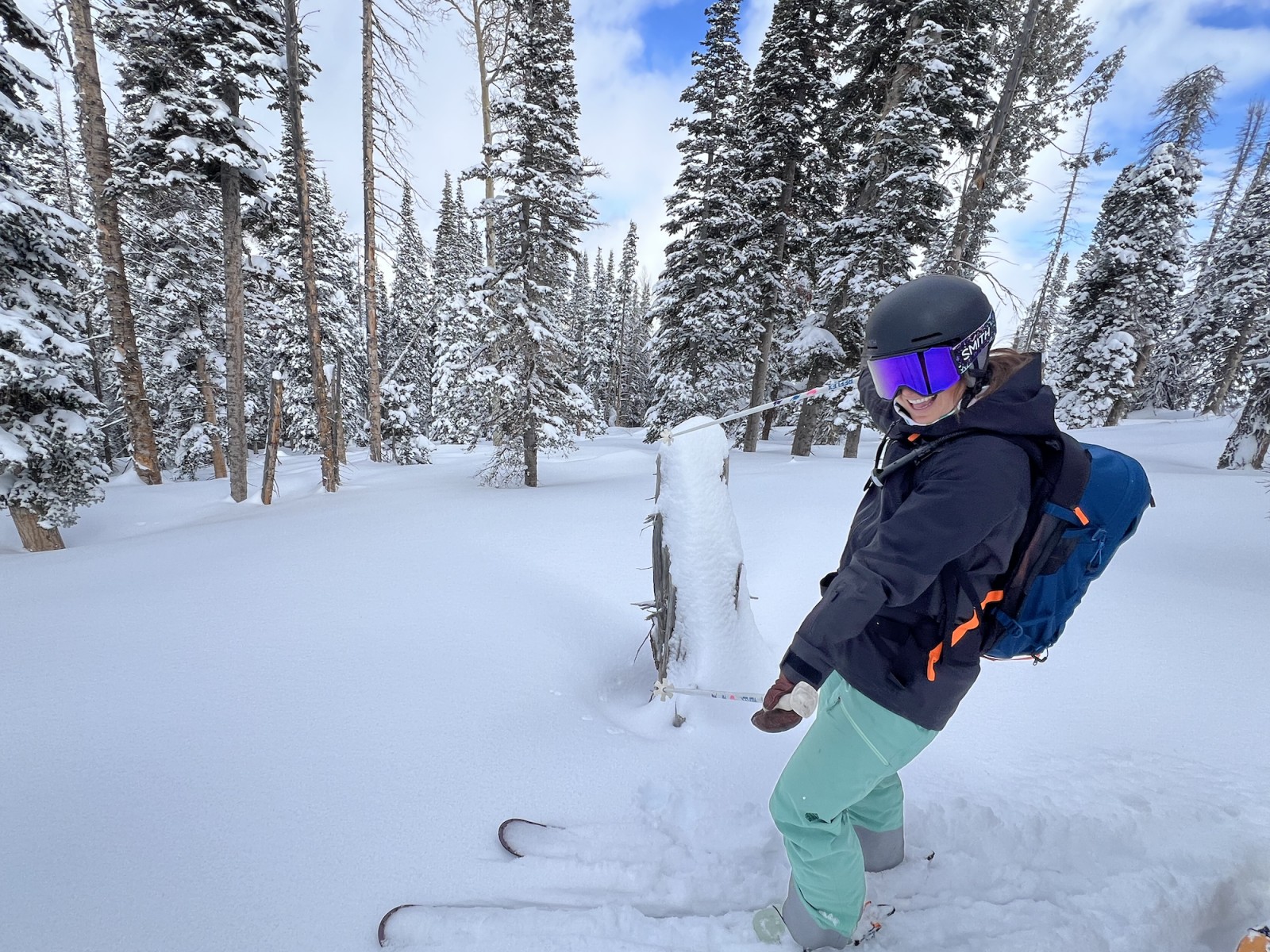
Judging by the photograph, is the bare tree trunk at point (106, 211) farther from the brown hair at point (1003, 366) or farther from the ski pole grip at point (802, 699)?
the brown hair at point (1003, 366)

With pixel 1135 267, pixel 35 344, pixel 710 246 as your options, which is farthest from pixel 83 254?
pixel 1135 267

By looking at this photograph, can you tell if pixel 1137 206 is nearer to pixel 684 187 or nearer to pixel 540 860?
pixel 684 187

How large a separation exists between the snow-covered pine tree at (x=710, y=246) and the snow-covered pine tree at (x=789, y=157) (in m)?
0.54

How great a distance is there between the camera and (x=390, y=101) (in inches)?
472

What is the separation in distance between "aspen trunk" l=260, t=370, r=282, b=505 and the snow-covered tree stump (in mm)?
10560

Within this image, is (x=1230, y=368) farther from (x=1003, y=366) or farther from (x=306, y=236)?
(x=306, y=236)

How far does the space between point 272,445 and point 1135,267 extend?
29.5m

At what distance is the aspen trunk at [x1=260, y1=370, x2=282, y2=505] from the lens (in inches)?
416

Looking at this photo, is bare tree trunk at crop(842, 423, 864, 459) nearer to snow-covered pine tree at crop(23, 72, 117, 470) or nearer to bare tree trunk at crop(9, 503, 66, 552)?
bare tree trunk at crop(9, 503, 66, 552)

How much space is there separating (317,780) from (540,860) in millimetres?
1202

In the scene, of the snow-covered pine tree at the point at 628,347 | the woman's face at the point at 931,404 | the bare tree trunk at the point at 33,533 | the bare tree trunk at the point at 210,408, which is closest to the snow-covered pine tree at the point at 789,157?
the woman's face at the point at 931,404

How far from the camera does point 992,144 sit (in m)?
9.97

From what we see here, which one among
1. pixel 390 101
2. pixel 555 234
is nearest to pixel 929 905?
pixel 555 234

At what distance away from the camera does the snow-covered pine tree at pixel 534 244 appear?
10.5 meters
